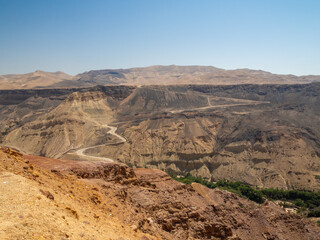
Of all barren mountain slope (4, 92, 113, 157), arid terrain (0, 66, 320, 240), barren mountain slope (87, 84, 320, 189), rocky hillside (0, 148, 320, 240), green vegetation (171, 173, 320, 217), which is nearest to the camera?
rocky hillside (0, 148, 320, 240)

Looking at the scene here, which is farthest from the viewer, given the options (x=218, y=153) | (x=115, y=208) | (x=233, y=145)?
(x=233, y=145)

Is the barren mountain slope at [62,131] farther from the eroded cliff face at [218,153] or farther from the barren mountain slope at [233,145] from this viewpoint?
the eroded cliff face at [218,153]

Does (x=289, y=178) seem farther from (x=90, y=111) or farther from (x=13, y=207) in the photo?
(x=90, y=111)

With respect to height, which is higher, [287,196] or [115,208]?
[115,208]

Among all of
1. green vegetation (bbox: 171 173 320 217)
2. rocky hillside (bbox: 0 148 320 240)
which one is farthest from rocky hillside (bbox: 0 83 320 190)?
rocky hillside (bbox: 0 148 320 240)

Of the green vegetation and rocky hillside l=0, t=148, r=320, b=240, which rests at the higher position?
rocky hillside l=0, t=148, r=320, b=240

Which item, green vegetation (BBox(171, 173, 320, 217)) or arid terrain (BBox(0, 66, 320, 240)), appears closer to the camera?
arid terrain (BBox(0, 66, 320, 240))

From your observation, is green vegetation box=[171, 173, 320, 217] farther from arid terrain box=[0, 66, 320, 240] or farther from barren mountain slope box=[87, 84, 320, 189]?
barren mountain slope box=[87, 84, 320, 189]

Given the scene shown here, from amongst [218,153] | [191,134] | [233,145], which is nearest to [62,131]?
[191,134]

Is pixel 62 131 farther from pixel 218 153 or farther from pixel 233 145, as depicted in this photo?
pixel 233 145

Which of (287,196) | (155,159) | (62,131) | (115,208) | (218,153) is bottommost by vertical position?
(287,196)
